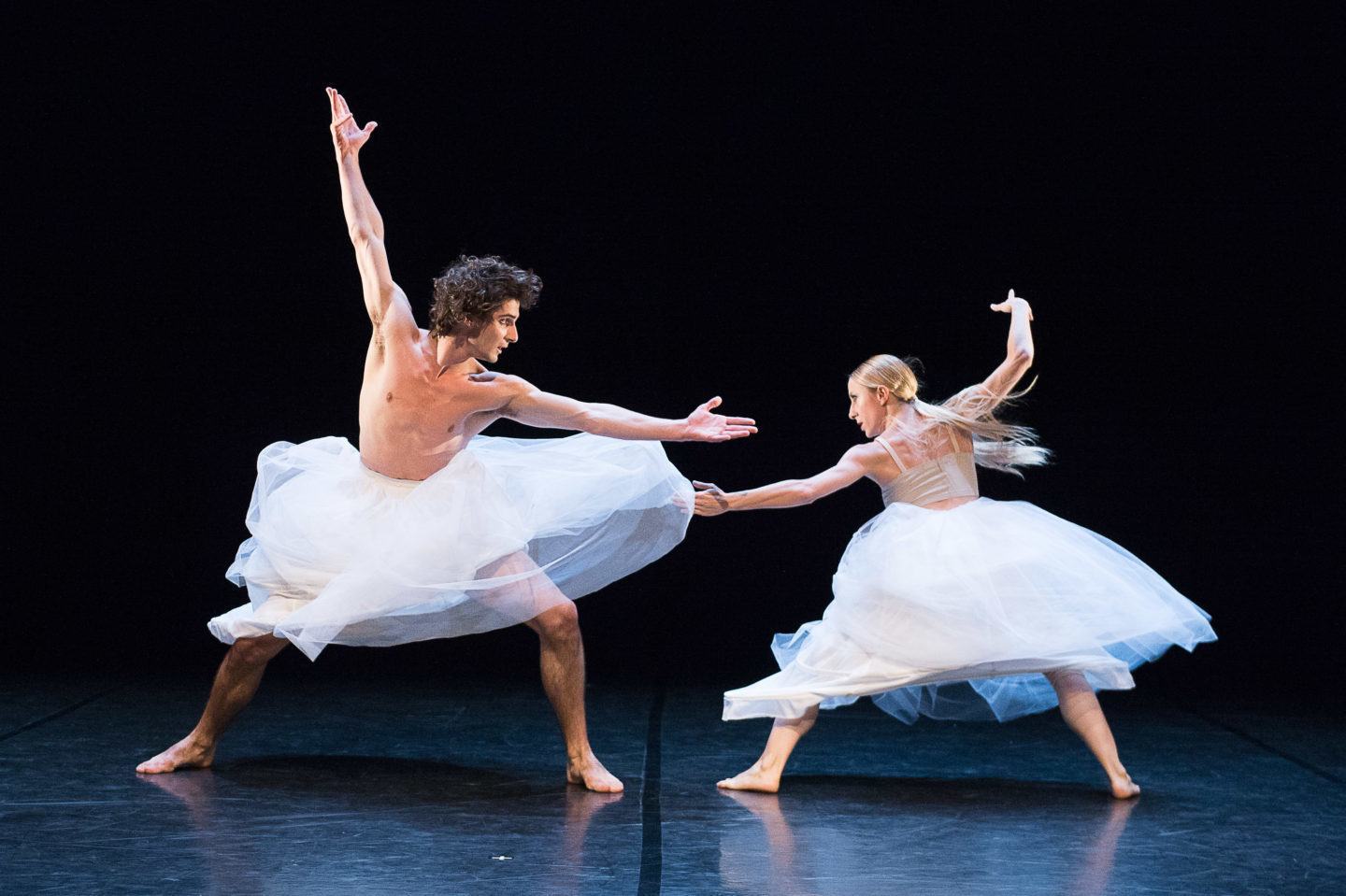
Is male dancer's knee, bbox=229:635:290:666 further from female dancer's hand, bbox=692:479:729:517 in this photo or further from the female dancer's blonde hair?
the female dancer's blonde hair

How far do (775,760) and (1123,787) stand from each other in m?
0.79

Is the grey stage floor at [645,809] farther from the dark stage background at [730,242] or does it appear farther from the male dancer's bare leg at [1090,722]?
the dark stage background at [730,242]

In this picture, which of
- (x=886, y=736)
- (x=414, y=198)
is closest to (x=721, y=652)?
(x=886, y=736)

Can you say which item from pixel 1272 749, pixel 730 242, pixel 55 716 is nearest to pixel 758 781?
pixel 1272 749

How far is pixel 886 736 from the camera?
4.03 metres

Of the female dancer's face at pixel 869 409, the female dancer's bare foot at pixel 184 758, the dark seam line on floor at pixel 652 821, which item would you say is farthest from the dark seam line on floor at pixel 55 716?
the female dancer's face at pixel 869 409

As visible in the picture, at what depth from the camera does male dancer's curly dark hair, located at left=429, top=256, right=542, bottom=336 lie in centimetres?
300

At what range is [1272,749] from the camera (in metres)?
3.87

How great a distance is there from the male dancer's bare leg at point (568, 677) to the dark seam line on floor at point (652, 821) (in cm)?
13

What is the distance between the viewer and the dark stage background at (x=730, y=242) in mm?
5121

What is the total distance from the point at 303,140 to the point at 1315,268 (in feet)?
12.8

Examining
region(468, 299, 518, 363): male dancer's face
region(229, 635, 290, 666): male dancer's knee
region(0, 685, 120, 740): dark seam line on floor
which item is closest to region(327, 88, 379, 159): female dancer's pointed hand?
region(468, 299, 518, 363): male dancer's face

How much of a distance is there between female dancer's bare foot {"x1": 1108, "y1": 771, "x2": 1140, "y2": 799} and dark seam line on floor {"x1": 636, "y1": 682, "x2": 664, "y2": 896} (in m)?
1.03

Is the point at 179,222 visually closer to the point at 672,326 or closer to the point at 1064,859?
the point at 672,326
